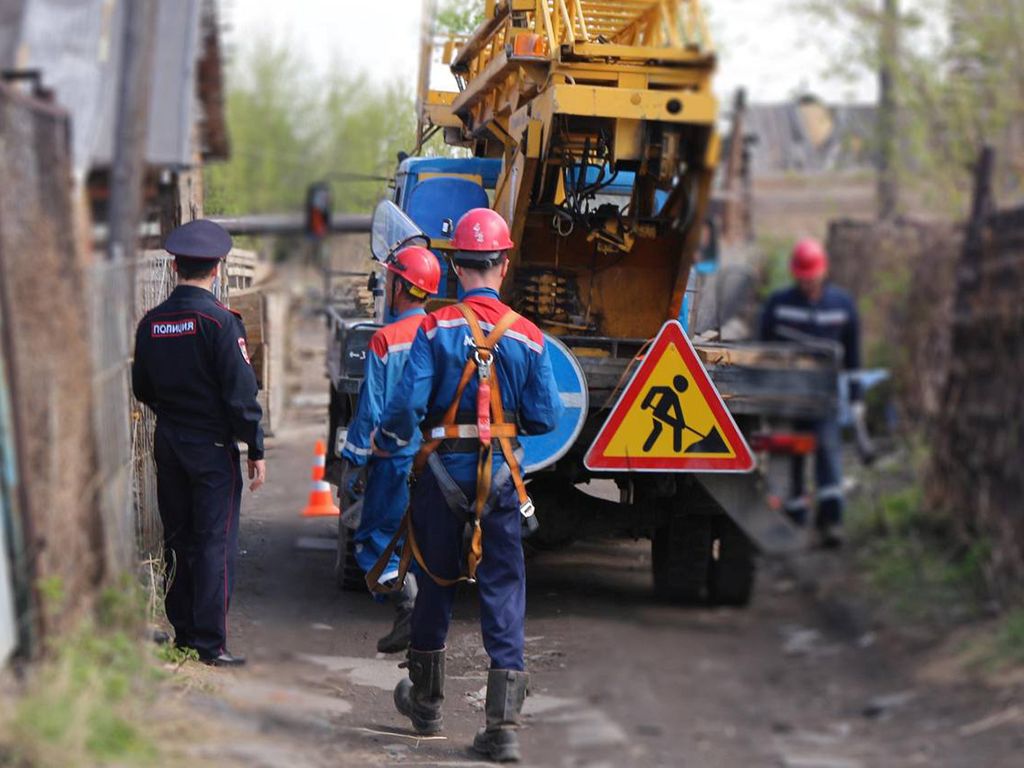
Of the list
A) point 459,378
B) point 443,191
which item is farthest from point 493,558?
point 443,191

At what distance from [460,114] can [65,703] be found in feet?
20.7

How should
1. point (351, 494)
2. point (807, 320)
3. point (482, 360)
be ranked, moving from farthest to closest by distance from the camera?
1. point (351, 494)
2. point (482, 360)
3. point (807, 320)

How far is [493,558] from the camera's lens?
6.15 metres

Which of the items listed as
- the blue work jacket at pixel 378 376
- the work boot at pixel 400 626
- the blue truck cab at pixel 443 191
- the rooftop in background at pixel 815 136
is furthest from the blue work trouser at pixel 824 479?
the rooftop in background at pixel 815 136

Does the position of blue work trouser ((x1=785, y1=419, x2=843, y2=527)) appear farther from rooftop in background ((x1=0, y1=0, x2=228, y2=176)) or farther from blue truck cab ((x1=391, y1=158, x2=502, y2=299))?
blue truck cab ((x1=391, y1=158, x2=502, y2=299))

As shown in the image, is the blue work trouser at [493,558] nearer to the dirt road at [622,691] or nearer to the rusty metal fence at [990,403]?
the dirt road at [622,691]

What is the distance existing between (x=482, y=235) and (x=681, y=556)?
7.24 ft

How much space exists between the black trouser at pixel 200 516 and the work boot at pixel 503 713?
140 cm

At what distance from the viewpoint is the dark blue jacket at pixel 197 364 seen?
6.57m

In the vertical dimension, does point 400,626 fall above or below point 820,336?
below

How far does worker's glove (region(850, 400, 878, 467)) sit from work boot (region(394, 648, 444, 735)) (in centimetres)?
226

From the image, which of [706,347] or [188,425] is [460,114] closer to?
[706,347]

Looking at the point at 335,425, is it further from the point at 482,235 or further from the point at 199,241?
the point at 482,235

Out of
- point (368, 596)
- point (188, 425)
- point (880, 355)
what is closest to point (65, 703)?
point (188, 425)
